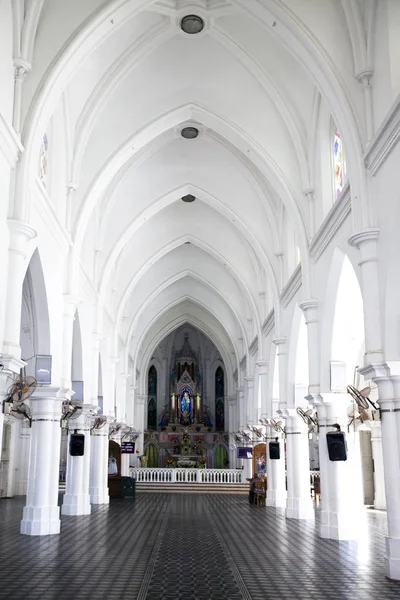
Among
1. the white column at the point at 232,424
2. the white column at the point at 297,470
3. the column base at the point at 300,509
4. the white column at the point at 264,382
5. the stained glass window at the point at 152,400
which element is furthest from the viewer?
the stained glass window at the point at 152,400

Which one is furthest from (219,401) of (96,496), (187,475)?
(96,496)

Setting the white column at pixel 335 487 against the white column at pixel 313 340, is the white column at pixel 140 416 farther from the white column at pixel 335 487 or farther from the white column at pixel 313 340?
the white column at pixel 335 487

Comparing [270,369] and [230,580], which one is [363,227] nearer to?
[230,580]

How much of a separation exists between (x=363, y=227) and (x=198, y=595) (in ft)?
21.6

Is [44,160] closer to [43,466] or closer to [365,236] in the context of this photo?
[43,466]

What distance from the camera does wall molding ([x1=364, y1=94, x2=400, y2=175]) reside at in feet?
32.1

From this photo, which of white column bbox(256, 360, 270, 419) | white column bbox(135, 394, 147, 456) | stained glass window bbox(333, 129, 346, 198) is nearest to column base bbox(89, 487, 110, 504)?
white column bbox(256, 360, 270, 419)

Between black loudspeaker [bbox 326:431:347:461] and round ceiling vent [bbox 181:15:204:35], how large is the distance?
10421mm

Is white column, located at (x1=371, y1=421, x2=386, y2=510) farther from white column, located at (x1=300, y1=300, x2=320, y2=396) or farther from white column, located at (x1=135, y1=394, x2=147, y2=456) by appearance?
white column, located at (x1=135, y1=394, x2=147, y2=456)

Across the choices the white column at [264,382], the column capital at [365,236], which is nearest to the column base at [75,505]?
the white column at [264,382]

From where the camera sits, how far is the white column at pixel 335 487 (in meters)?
14.1

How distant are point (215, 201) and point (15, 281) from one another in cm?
1345

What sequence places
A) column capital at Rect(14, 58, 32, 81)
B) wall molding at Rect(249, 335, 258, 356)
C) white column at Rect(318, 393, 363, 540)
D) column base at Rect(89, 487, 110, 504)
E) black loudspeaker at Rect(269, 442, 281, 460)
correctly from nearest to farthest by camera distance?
column capital at Rect(14, 58, 32, 81), white column at Rect(318, 393, 363, 540), black loudspeaker at Rect(269, 442, 281, 460), column base at Rect(89, 487, 110, 504), wall molding at Rect(249, 335, 258, 356)

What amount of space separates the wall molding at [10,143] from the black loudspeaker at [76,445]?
877 cm
